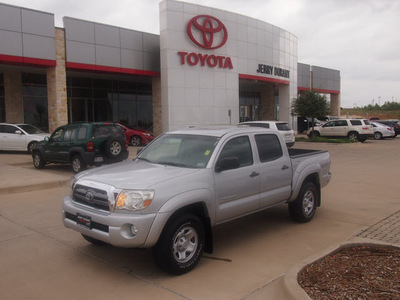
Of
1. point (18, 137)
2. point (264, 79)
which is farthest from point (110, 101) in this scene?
point (264, 79)

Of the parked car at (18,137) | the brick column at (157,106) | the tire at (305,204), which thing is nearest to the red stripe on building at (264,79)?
the brick column at (157,106)

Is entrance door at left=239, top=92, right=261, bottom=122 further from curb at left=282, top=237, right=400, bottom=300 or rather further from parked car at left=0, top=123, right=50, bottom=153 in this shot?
curb at left=282, top=237, right=400, bottom=300

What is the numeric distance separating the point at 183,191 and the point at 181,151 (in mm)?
1129

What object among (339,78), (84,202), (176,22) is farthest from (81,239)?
(339,78)

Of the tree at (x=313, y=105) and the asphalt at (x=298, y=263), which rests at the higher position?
the tree at (x=313, y=105)

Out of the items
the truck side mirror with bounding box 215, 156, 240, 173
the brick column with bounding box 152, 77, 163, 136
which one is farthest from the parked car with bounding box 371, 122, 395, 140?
the truck side mirror with bounding box 215, 156, 240, 173

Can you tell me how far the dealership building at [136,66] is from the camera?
2003 centimetres

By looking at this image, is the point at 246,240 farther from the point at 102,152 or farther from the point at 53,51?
the point at 53,51

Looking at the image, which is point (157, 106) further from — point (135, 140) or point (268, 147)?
point (268, 147)

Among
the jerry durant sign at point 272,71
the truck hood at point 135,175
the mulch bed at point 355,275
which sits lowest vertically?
the mulch bed at point 355,275

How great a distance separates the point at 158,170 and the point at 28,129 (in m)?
16.0

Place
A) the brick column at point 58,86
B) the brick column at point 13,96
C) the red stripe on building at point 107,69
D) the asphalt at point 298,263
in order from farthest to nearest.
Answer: the brick column at point 13,96 < the red stripe on building at point 107,69 < the brick column at point 58,86 < the asphalt at point 298,263

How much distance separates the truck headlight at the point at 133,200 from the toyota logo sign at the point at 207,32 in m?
21.2

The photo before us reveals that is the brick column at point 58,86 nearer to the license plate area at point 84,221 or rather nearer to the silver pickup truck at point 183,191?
the silver pickup truck at point 183,191
